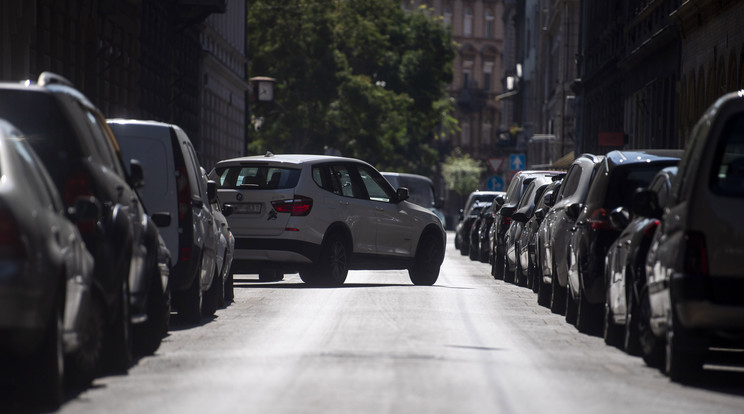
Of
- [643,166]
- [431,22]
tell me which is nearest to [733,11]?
[643,166]

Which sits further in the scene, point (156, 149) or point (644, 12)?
point (644, 12)

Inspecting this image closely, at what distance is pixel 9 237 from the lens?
7.72 m

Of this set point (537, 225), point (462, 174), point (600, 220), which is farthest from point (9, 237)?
point (462, 174)

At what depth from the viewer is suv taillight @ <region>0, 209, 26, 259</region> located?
7.71 metres

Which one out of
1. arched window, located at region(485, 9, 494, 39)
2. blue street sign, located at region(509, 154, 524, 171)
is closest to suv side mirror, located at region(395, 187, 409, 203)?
blue street sign, located at region(509, 154, 524, 171)

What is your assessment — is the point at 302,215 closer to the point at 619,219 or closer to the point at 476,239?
the point at 619,219

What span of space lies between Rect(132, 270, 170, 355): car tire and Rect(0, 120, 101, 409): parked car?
2.46m

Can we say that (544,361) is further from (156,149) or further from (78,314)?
(156,149)

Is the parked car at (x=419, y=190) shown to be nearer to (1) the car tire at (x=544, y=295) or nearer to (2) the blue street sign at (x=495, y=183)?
(2) the blue street sign at (x=495, y=183)

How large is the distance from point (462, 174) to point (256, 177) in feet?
354

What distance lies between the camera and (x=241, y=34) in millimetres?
65312

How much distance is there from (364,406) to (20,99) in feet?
9.86

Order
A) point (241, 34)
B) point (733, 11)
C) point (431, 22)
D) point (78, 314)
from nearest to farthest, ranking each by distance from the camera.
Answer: point (78, 314) → point (733, 11) → point (241, 34) → point (431, 22)

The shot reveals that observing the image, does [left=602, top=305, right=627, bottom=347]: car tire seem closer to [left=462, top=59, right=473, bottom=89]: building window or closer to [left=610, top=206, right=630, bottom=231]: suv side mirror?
[left=610, top=206, right=630, bottom=231]: suv side mirror
